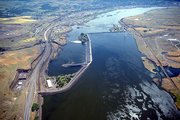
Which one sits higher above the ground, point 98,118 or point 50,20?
point 50,20

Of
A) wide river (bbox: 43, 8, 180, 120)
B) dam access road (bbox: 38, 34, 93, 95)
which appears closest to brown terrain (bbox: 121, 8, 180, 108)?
wide river (bbox: 43, 8, 180, 120)

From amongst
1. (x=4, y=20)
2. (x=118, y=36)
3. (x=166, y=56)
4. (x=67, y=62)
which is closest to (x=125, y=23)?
(x=118, y=36)

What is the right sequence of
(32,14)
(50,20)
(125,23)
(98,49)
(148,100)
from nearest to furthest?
1. (148,100)
2. (98,49)
3. (125,23)
4. (50,20)
5. (32,14)

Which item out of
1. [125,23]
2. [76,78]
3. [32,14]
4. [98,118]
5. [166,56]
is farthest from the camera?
[32,14]

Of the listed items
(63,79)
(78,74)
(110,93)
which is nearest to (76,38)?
(78,74)

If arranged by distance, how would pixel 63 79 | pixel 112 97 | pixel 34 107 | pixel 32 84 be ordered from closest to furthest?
pixel 34 107, pixel 112 97, pixel 32 84, pixel 63 79

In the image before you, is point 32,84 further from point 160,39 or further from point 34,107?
point 160,39

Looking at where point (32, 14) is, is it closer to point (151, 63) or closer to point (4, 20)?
point (4, 20)

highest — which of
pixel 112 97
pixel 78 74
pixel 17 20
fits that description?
pixel 17 20
